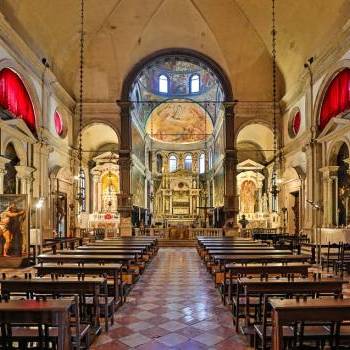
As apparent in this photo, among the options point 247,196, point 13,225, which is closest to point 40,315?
point 13,225

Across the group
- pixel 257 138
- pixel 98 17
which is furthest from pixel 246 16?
pixel 257 138

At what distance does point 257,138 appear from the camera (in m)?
29.7

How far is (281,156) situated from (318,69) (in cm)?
715

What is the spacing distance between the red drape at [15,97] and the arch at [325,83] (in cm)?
1132

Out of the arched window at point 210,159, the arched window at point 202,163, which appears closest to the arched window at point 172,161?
the arched window at point 202,163

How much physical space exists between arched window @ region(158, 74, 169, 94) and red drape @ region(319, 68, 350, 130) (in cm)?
2240

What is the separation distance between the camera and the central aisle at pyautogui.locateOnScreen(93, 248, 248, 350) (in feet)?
17.9

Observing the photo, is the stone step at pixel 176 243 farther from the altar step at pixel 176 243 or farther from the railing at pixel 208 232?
the railing at pixel 208 232

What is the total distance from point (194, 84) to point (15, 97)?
81.5ft

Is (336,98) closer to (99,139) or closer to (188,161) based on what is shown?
(99,139)

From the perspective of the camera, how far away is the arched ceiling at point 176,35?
17.8m

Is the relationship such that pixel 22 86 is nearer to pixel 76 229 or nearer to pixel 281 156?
pixel 76 229

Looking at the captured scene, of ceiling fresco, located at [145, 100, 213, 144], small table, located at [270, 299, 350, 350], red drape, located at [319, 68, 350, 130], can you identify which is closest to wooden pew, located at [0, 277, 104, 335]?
small table, located at [270, 299, 350, 350]

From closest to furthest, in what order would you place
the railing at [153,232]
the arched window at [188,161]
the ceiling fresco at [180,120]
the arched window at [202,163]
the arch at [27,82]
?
the arch at [27,82] → the railing at [153,232] → the ceiling fresco at [180,120] → the arched window at [202,163] → the arched window at [188,161]
